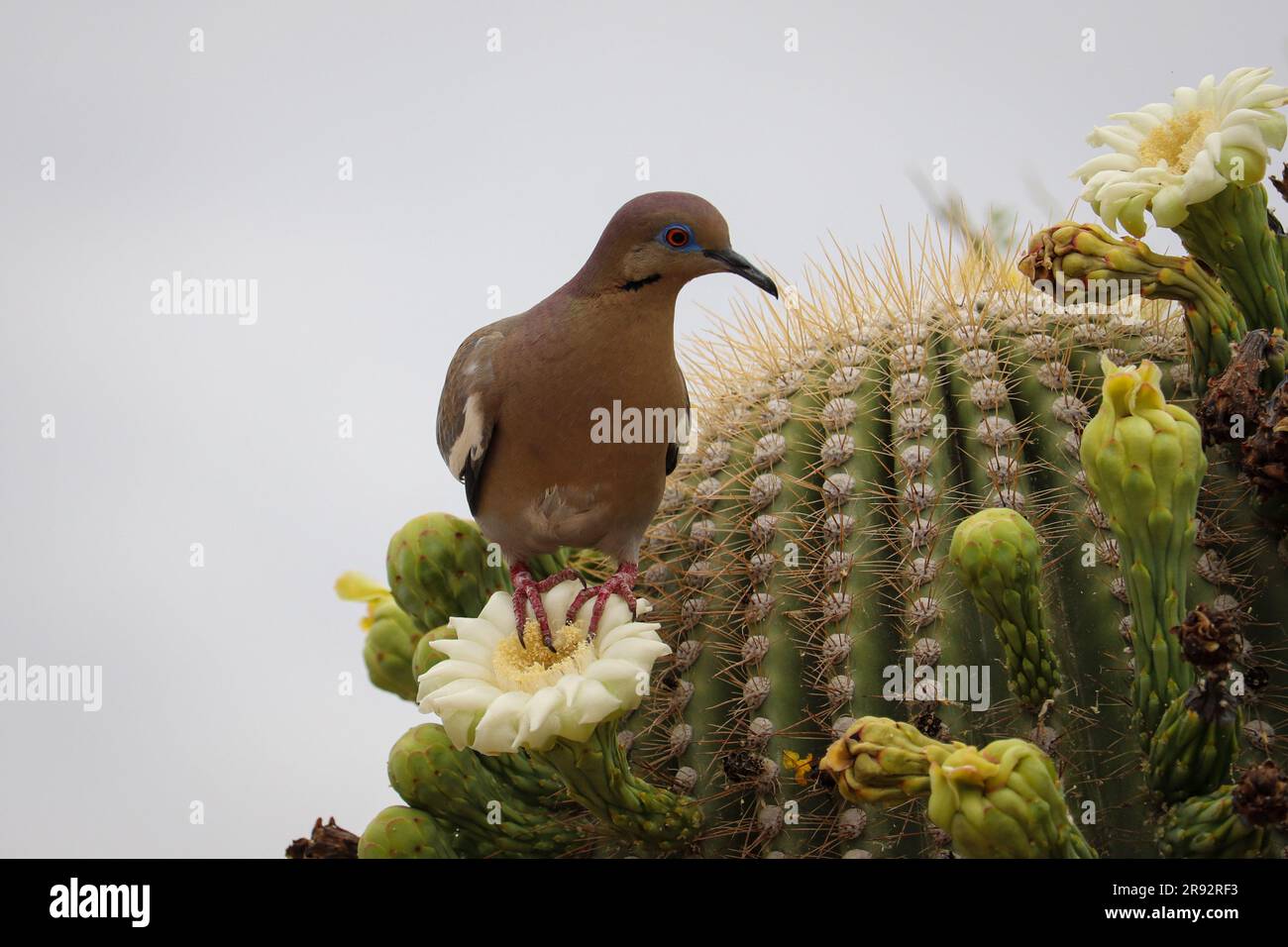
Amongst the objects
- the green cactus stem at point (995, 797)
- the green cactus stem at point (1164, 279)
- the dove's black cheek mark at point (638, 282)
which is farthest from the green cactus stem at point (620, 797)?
the green cactus stem at point (1164, 279)

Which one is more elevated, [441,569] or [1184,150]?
[1184,150]

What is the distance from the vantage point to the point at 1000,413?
944 mm

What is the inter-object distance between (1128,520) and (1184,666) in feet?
0.33

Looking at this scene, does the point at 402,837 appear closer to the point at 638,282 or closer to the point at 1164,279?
the point at 638,282

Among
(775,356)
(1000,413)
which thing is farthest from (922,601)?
(775,356)

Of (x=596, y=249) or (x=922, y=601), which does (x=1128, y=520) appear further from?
(x=596, y=249)

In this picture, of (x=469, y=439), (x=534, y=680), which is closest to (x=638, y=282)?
(x=469, y=439)

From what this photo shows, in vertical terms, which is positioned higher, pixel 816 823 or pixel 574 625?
pixel 574 625

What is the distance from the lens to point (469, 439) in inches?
36.9

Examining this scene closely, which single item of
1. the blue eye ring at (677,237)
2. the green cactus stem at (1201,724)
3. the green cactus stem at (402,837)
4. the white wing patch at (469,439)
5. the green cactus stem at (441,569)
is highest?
the blue eye ring at (677,237)

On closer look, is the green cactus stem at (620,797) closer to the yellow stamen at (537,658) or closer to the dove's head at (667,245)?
the yellow stamen at (537,658)

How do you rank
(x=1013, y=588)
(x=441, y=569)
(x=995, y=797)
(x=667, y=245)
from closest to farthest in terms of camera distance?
1. (x=995, y=797)
2. (x=1013, y=588)
3. (x=667, y=245)
4. (x=441, y=569)

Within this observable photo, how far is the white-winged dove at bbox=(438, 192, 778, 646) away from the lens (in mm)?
858

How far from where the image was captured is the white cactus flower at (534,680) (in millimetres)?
720
